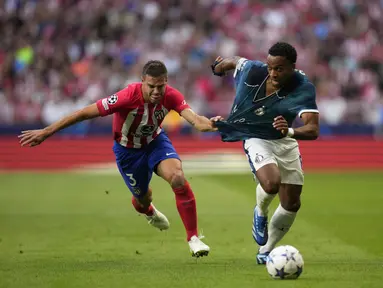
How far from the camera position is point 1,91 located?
24.9 meters

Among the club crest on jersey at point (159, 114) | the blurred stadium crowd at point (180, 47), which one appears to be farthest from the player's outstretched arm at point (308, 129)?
the blurred stadium crowd at point (180, 47)

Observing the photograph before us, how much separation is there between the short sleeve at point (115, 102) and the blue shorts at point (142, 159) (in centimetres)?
82

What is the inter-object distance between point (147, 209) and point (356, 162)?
48.2 ft

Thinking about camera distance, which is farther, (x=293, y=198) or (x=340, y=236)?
(x=340, y=236)

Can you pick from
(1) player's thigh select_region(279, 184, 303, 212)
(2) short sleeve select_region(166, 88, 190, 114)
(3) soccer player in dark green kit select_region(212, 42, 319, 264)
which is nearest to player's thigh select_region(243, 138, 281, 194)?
(3) soccer player in dark green kit select_region(212, 42, 319, 264)

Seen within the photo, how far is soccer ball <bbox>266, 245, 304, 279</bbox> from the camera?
8531mm

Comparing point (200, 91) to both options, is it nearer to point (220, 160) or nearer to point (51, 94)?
point (220, 160)

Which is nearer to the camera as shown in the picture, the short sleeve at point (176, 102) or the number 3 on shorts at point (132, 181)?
the short sleeve at point (176, 102)

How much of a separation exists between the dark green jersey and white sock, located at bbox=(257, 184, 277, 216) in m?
0.70

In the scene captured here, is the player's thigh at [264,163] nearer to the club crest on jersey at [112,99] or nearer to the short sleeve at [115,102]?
the short sleeve at [115,102]

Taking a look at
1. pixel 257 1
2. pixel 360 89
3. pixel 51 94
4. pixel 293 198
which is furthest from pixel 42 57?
pixel 293 198

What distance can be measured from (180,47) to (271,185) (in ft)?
57.0

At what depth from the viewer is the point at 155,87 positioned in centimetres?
998

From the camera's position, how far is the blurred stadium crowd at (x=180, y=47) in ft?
82.1
